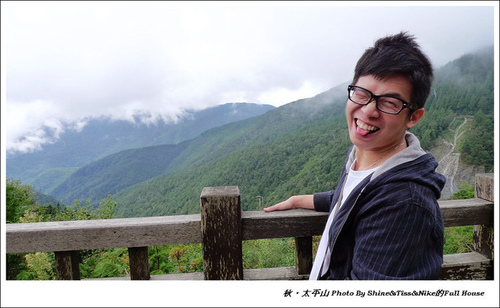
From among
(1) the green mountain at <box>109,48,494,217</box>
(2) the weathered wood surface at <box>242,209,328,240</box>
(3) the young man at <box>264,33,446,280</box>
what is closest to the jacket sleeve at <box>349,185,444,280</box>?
(3) the young man at <box>264,33,446,280</box>

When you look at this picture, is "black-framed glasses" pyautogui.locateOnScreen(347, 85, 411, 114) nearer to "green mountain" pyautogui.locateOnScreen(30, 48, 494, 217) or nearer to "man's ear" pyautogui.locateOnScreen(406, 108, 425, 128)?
"man's ear" pyautogui.locateOnScreen(406, 108, 425, 128)

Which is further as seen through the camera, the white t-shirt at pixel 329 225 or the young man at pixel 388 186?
the white t-shirt at pixel 329 225

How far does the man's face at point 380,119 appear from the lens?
121 cm

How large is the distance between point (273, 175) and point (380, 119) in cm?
4500

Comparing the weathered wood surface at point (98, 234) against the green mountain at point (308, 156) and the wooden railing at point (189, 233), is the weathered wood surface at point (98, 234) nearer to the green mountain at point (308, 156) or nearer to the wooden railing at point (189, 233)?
the wooden railing at point (189, 233)

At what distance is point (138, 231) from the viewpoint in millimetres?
1502

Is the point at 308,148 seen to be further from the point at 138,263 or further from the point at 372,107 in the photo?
the point at 372,107

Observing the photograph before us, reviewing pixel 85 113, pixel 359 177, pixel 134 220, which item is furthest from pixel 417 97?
pixel 85 113

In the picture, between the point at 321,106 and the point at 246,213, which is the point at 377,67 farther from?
the point at 321,106

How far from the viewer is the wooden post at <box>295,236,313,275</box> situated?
1622 millimetres

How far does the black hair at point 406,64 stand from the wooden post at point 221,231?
743 millimetres

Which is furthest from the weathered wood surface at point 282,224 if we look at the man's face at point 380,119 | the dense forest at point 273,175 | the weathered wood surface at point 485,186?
the dense forest at point 273,175

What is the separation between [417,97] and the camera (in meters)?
1.21

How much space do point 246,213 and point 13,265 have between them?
8.32ft
